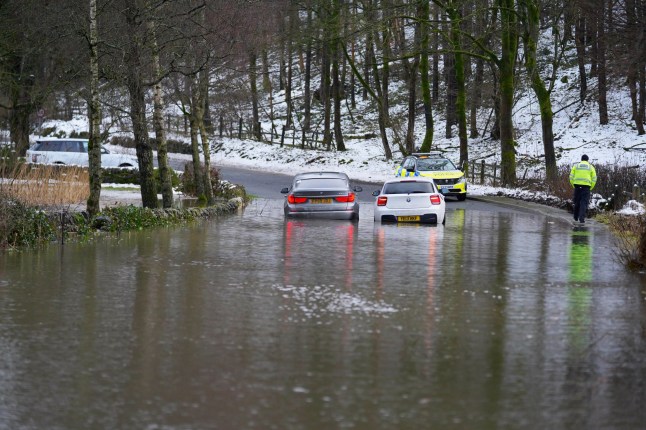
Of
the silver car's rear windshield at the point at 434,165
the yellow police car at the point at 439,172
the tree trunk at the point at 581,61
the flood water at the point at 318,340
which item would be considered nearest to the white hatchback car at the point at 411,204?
the flood water at the point at 318,340

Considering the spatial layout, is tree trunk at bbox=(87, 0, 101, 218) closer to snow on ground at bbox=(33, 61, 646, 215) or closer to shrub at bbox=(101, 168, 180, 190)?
shrub at bbox=(101, 168, 180, 190)

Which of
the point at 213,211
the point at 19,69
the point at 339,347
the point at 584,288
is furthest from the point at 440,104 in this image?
the point at 339,347

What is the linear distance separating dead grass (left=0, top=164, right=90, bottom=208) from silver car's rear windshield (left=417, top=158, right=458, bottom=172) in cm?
1567

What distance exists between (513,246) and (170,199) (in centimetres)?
1041

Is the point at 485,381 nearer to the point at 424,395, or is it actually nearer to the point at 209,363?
the point at 424,395

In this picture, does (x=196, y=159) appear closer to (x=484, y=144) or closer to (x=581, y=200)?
(x=581, y=200)

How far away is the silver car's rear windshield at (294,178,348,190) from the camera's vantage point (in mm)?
28156

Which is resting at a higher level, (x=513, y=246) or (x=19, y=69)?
(x=19, y=69)

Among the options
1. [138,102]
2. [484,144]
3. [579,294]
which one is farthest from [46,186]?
[484,144]

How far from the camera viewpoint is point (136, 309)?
11.6m

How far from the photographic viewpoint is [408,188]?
27.4 meters

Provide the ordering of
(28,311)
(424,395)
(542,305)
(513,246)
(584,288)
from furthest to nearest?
(513,246)
(584,288)
(542,305)
(28,311)
(424,395)

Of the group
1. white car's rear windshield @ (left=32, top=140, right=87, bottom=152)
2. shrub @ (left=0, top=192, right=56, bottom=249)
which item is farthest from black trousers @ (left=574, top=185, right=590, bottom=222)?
white car's rear windshield @ (left=32, top=140, right=87, bottom=152)

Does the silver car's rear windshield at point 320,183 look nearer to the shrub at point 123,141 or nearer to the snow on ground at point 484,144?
the snow on ground at point 484,144
